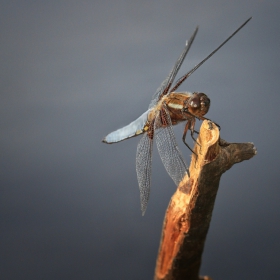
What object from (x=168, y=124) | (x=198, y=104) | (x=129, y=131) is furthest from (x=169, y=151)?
(x=129, y=131)

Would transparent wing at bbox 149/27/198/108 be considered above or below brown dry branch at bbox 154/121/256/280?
above

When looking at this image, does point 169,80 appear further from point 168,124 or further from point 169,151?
point 169,151

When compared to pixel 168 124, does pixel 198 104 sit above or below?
above

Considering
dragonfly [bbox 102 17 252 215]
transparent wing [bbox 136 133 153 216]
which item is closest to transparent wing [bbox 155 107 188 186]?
dragonfly [bbox 102 17 252 215]

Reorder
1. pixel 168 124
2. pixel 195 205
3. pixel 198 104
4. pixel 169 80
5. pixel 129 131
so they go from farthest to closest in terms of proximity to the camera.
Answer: pixel 129 131
pixel 169 80
pixel 168 124
pixel 198 104
pixel 195 205

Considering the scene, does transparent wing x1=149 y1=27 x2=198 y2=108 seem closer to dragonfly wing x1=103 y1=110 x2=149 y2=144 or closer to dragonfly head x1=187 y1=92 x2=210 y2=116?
dragonfly wing x1=103 y1=110 x2=149 y2=144

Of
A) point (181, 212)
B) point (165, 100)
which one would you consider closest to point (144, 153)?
point (165, 100)

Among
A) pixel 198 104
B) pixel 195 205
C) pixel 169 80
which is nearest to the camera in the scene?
pixel 195 205
